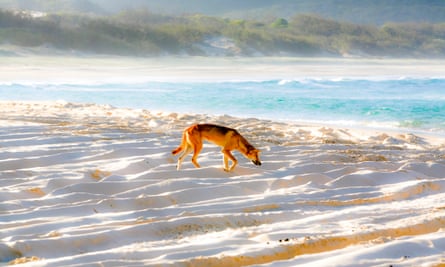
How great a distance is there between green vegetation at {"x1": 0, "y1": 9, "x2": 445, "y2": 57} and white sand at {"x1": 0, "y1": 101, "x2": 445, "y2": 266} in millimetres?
28440

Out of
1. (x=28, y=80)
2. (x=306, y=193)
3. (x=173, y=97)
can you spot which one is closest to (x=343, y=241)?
(x=306, y=193)

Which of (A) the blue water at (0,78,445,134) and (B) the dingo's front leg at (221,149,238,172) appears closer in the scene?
(B) the dingo's front leg at (221,149,238,172)

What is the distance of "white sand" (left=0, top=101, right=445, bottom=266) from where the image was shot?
328 cm

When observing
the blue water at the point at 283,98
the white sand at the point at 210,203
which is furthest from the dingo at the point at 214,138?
the blue water at the point at 283,98

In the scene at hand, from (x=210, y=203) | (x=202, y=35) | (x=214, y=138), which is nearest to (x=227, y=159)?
(x=214, y=138)

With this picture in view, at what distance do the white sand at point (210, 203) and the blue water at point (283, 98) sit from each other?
19.1ft

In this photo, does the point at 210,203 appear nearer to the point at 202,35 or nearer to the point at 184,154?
the point at 184,154

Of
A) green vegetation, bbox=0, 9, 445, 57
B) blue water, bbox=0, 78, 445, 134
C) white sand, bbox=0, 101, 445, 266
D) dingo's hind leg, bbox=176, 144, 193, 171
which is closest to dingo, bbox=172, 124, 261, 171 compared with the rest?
dingo's hind leg, bbox=176, 144, 193, 171

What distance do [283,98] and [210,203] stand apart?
13.0 metres

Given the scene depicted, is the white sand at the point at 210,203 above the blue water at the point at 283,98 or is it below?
above

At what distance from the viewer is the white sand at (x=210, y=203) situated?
3279mm

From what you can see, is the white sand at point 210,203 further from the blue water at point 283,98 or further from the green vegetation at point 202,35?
the green vegetation at point 202,35

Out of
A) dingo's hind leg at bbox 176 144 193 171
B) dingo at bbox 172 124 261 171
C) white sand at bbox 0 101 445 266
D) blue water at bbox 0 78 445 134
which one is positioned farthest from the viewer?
blue water at bbox 0 78 445 134

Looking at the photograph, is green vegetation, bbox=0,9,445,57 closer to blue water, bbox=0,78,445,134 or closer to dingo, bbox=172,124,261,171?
blue water, bbox=0,78,445,134
